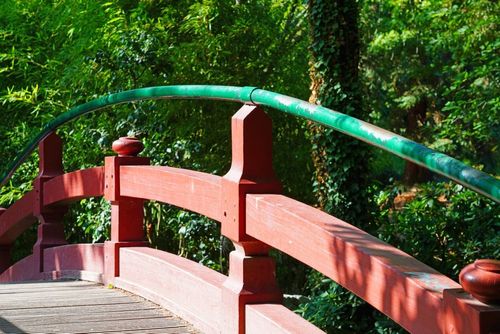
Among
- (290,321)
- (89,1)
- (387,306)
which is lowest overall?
(290,321)

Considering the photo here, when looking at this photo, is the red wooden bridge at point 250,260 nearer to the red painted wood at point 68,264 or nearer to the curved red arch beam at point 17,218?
the red painted wood at point 68,264

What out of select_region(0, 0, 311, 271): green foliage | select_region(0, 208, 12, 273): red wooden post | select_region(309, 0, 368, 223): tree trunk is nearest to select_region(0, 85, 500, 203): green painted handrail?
select_region(0, 208, 12, 273): red wooden post

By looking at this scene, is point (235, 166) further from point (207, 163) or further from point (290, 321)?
point (207, 163)

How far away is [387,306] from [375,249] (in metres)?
0.22

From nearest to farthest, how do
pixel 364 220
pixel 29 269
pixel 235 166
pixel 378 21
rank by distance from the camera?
pixel 235 166 → pixel 29 269 → pixel 364 220 → pixel 378 21

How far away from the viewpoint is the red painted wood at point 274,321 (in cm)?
323

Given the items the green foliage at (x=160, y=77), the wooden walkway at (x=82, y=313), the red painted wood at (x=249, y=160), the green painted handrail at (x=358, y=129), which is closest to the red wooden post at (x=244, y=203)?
the red painted wood at (x=249, y=160)

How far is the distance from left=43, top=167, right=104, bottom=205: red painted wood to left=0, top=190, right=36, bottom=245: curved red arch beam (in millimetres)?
366

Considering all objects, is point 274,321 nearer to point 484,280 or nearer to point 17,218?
point 484,280

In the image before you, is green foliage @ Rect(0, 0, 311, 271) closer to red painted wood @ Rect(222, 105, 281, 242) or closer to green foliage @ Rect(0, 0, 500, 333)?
green foliage @ Rect(0, 0, 500, 333)

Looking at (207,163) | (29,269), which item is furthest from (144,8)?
(29,269)

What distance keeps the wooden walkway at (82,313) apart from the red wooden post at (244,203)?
0.61 meters

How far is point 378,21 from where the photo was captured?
819 inches

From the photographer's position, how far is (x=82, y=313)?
4.53 m
